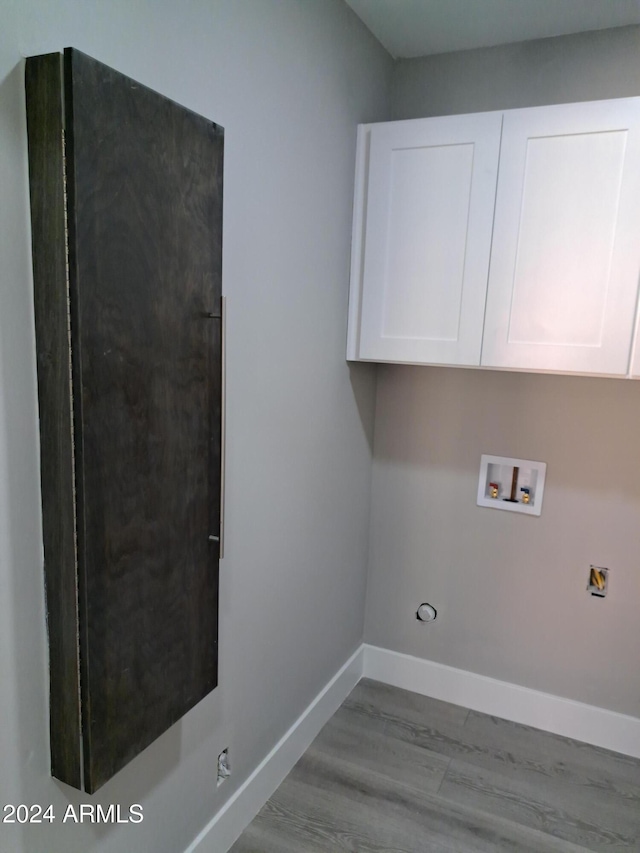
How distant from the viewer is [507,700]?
2369 mm

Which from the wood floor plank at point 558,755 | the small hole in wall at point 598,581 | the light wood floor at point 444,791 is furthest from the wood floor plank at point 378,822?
the small hole in wall at point 598,581

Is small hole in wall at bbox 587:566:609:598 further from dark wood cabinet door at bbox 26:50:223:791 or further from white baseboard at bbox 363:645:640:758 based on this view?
dark wood cabinet door at bbox 26:50:223:791

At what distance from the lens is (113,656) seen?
1074 mm

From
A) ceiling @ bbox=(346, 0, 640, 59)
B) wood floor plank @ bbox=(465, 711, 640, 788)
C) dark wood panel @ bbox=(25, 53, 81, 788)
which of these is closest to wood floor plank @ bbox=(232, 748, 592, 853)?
wood floor plank @ bbox=(465, 711, 640, 788)

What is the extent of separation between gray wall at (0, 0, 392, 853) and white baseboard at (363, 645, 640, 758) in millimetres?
271

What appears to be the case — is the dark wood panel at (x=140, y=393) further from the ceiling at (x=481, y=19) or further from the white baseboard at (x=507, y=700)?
the white baseboard at (x=507, y=700)

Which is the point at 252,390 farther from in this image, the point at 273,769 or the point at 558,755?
the point at 558,755

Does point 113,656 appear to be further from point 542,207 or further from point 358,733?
point 542,207

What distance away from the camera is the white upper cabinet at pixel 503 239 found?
5.60 ft

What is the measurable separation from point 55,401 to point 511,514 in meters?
1.82

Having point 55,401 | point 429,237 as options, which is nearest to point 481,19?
point 429,237

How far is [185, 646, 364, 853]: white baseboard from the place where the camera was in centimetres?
164

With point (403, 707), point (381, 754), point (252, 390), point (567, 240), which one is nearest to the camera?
point (252, 390)

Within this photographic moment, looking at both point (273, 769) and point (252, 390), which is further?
point (273, 769)
